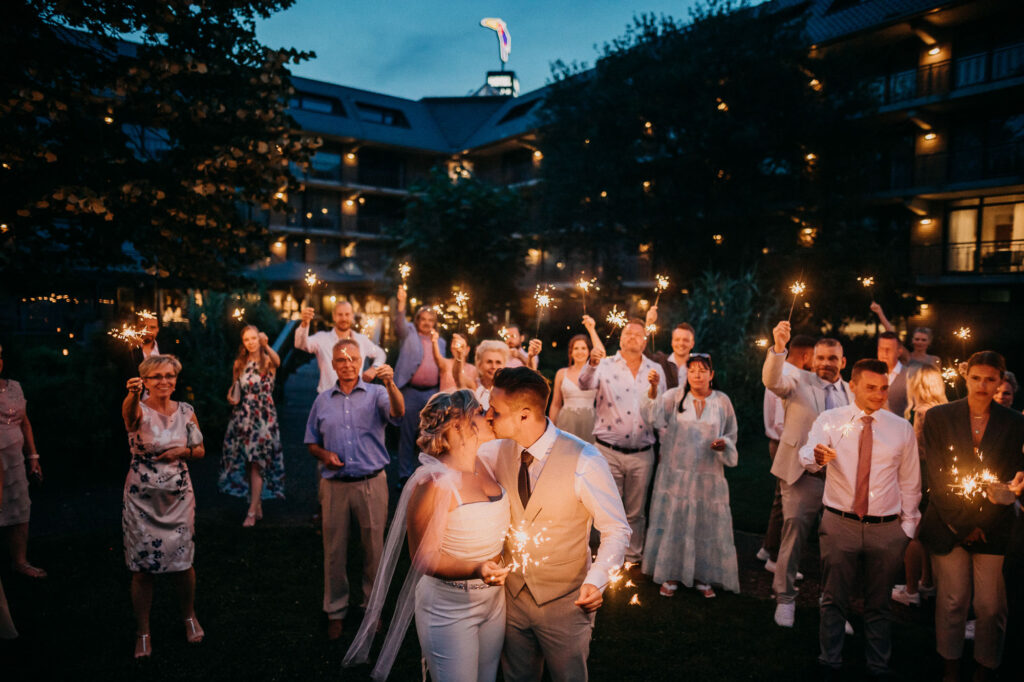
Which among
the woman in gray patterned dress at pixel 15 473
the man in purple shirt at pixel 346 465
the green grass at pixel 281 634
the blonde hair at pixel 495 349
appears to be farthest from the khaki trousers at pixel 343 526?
the woman in gray patterned dress at pixel 15 473

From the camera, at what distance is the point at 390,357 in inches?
683

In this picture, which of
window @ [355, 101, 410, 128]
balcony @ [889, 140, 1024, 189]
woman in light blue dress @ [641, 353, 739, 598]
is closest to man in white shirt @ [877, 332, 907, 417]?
woman in light blue dress @ [641, 353, 739, 598]

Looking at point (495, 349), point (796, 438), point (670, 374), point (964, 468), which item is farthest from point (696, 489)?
point (495, 349)

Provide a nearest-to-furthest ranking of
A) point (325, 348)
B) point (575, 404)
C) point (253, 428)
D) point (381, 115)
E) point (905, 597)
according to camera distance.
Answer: point (905, 597) → point (575, 404) → point (325, 348) → point (253, 428) → point (381, 115)

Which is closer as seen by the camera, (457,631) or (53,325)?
(457,631)

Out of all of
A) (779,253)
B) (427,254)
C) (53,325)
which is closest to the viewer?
(53,325)

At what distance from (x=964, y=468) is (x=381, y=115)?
142 feet

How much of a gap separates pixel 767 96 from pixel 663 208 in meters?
4.83

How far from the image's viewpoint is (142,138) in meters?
8.20

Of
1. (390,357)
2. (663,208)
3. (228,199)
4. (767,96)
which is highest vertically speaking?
(767,96)

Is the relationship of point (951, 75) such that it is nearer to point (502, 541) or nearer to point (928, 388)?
point (928, 388)

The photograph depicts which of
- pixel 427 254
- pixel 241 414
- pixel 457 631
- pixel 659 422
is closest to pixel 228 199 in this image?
pixel 241 414

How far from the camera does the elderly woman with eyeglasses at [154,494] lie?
15.2ft

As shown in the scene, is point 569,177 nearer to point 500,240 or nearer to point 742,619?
point 500,240
